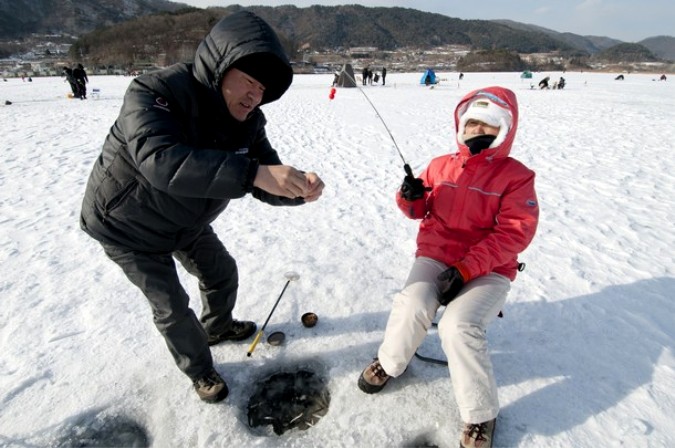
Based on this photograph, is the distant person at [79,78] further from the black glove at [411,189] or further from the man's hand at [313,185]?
the man's hand at [313,185]

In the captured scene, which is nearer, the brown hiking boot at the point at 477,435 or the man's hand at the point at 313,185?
the man's hand at the point at 313,185

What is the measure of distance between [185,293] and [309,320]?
1108 mm

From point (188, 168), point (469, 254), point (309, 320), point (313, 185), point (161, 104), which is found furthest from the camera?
point (309, 320)

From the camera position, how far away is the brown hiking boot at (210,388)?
7.52ft

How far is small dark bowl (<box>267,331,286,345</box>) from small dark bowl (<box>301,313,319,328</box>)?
0.22m

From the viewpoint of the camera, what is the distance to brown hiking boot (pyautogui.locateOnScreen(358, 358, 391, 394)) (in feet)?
7.79

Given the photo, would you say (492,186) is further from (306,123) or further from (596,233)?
(306,123)

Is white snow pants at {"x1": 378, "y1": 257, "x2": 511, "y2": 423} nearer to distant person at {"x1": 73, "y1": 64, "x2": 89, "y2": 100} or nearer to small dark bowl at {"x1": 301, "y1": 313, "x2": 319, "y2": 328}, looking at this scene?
small dark bowl at {"x1": 301, "y1": 313, "x2": 319, "y2": 328}

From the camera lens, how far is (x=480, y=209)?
2.43 m

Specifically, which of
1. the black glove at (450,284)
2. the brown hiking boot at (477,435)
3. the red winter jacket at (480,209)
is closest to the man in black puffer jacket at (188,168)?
the black glove at (450,284)

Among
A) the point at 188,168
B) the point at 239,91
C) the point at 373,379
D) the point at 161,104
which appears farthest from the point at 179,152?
the point at 373,379

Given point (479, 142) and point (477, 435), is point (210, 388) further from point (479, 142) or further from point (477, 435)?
point (479, 142)

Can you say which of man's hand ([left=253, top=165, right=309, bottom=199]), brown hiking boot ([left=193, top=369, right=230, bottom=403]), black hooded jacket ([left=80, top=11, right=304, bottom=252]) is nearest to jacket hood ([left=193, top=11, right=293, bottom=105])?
black hooded jacket ([left=80, top=11, right=304, bottom=252])

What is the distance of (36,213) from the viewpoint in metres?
5.17
